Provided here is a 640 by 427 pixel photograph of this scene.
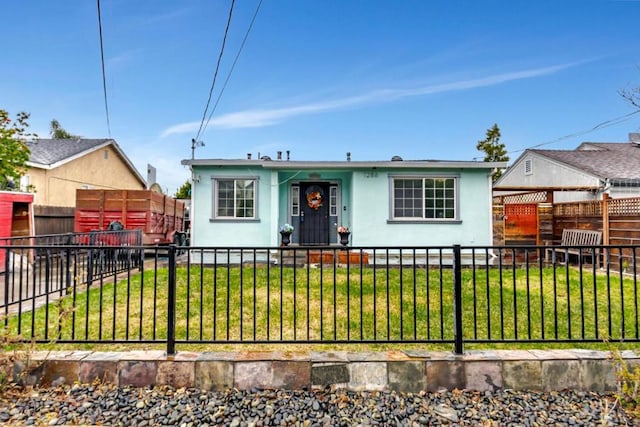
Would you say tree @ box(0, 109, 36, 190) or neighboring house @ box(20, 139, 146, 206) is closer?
tree @ box(0, 109, 36, 190)

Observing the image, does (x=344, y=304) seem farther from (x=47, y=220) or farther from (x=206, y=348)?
(x=47, y=220)

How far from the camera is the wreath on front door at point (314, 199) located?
986 centimetres

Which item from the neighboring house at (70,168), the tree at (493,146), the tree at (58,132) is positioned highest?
the tree at (58,132)

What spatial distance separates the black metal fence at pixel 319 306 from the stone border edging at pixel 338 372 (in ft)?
0.56

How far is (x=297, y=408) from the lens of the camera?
244 cm

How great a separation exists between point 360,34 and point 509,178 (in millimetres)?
13264

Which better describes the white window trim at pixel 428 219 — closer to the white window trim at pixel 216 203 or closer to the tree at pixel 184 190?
the white window trim at pixel 216 203

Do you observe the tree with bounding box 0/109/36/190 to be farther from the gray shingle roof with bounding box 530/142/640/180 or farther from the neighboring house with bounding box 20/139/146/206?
the gray shingle roof with bounding box 530/142/640/180

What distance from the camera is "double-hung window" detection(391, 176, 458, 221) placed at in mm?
9047

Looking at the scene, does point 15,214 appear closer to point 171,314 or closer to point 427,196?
point 171,314

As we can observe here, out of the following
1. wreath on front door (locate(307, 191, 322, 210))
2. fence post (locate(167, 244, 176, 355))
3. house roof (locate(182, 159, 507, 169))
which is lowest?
fence post (locate(167, 244, 176, 355))

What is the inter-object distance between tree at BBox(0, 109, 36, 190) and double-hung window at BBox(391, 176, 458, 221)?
386 inches

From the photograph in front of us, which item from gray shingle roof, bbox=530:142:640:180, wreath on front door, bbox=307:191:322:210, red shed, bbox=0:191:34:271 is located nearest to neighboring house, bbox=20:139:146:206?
red shed, bbox=0:191:34:271

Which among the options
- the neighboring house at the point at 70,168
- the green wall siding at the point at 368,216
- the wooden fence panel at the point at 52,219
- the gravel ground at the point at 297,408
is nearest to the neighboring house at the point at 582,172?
the green wall siding at the point at 368,216
